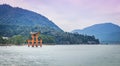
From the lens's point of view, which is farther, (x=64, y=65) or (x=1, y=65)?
(x=64, y=65)

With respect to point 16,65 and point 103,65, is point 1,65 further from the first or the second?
point 103,65

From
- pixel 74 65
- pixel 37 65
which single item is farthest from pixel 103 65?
pixel 37 65

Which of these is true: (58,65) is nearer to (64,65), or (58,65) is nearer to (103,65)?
(64,65)

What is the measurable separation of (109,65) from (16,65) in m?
17.9

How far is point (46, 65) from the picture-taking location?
4859 centimetres

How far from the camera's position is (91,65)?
4950cm

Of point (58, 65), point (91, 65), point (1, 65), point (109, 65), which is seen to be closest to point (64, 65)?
point (58, 65)

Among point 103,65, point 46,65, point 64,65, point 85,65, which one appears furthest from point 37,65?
point 103,65

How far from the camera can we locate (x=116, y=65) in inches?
1961

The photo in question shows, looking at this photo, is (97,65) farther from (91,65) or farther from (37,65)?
(37,65)

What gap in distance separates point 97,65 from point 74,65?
4.51 m

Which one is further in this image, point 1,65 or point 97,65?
point 97,65

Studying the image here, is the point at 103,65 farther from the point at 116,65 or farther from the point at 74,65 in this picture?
the point at 74,65

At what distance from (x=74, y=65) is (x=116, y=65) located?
8.33 m
